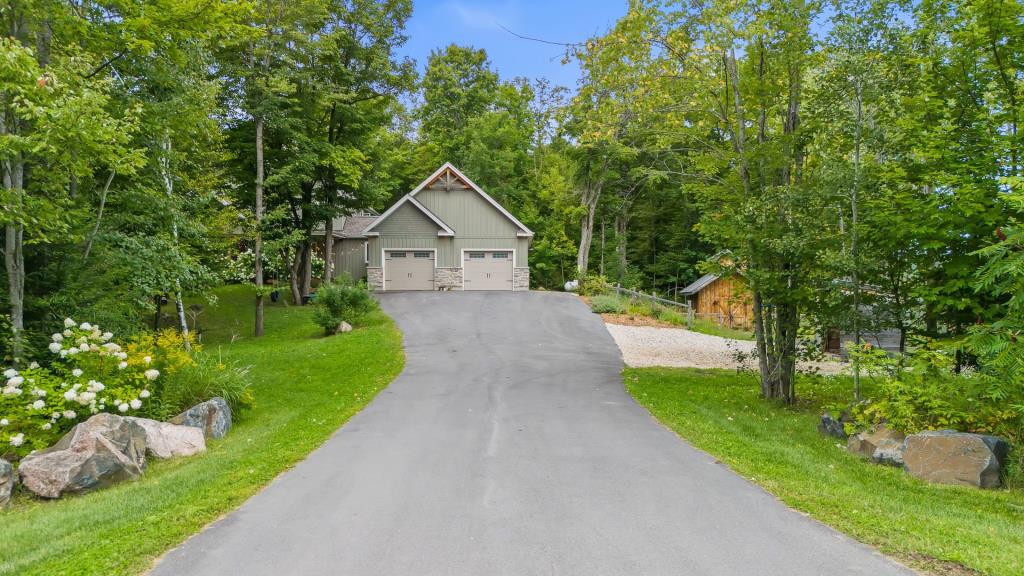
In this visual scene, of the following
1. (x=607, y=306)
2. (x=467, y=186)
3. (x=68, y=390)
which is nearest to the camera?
(x=68, y=390)

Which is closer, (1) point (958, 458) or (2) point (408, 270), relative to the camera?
(1) point (958, 458)

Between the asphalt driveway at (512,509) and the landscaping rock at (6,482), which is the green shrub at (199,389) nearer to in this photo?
the asphalt driveway at (512,509)

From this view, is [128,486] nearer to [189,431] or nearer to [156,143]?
[189,431]

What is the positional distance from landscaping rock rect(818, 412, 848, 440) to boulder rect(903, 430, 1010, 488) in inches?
63.4

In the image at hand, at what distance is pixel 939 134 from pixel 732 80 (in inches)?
153

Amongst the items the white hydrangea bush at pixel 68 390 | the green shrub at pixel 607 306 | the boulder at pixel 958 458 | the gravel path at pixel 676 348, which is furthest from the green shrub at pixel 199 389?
the green shrub at pixel 607 306

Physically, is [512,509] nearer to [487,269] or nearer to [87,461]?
[87,461]

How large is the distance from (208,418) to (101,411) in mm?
1315

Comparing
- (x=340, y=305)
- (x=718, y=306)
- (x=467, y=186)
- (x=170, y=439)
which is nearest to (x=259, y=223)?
(x=340, y=305)

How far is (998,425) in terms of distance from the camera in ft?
21.4

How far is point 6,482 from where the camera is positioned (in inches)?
229

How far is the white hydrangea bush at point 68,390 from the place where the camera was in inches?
267

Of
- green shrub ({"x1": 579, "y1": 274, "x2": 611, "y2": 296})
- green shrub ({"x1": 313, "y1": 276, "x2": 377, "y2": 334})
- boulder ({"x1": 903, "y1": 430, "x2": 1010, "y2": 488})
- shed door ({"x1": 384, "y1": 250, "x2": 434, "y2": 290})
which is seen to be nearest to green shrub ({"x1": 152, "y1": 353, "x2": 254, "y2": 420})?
green shrub ({"x1": 313, "y1": 276, "x2": 377, "y2": 334})

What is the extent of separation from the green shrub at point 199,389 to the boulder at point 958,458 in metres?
9.53
